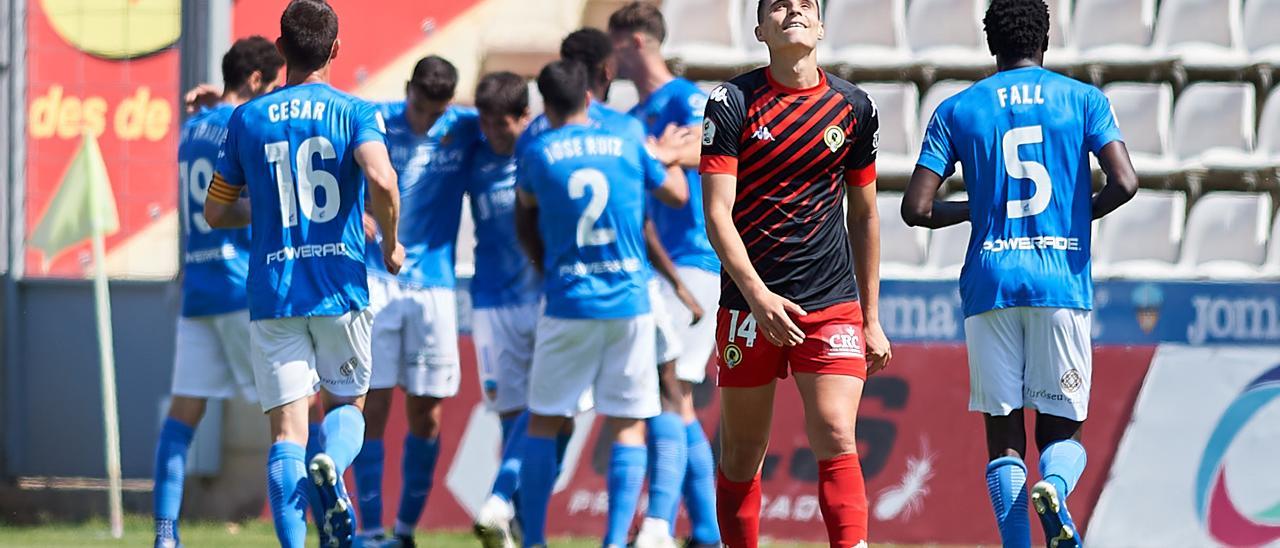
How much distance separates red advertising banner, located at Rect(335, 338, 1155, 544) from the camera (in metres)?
7.62

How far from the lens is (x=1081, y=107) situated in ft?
17.0

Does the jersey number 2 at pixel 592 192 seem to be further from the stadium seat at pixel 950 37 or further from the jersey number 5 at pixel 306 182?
the stadium seat at pixel 950 37

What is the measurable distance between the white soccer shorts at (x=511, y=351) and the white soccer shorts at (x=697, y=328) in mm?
617

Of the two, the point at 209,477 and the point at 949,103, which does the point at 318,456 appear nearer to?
the point at 949,103

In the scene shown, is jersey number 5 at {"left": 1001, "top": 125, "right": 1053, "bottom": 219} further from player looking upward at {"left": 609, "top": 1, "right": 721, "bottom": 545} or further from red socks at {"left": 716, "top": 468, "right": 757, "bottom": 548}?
player looking upward at {"left": 609, "top": 1, "right": 721, "bottom": 545}

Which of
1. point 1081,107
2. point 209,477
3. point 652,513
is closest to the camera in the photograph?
point 1081,107

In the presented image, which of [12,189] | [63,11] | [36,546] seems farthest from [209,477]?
[63,11]

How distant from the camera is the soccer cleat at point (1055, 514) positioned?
4.88m

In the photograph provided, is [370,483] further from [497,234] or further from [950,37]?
[950,37]

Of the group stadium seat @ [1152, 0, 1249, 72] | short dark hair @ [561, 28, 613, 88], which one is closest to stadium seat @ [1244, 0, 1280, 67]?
stadium seat @ [1152, 0, 1249, 72]

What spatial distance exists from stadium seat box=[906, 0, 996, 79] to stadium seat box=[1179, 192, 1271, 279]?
58.2 inches

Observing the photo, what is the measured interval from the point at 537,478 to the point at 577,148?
4.12 feet

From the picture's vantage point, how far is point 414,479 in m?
7.17

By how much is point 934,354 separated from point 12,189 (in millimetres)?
5147
